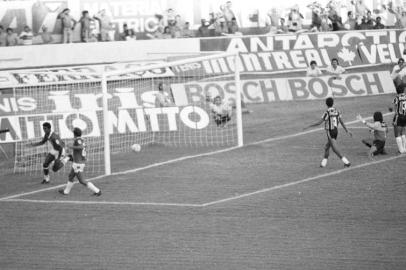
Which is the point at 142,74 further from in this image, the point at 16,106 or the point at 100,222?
the point at 100,222

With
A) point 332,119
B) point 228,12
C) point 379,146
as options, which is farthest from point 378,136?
point 228,12

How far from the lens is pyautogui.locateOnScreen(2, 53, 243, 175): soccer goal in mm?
24438

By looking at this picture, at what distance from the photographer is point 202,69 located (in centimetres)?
3103

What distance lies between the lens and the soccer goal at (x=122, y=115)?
24.4 metres

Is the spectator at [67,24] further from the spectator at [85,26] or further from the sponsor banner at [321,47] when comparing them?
the sponsor banner at [321,47]

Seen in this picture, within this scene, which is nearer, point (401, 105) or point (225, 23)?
point (401, 105)

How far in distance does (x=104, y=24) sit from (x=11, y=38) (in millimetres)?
3520

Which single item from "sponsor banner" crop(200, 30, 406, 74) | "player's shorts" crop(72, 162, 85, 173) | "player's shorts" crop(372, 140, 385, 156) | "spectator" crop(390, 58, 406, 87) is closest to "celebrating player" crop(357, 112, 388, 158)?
"player's shorts" crop(372, 140, 385, 156)

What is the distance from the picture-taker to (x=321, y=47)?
34938 mm

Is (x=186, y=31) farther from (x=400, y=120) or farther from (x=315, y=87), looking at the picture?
(x=400, y=120)

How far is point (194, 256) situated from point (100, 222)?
3126 mm

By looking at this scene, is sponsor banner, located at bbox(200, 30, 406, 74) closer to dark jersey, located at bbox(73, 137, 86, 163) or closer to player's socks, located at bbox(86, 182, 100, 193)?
player's socks, located at bbox(86, 182, 100, 193)

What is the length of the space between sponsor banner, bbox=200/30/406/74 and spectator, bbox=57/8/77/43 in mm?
4827

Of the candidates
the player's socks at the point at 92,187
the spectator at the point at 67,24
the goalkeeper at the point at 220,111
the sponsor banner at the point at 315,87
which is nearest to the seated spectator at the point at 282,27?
the sponsor banner at the point at 315,87
